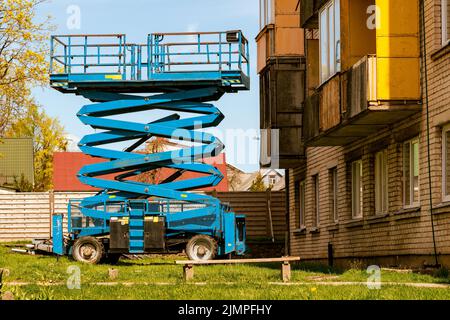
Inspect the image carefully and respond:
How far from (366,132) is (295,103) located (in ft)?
27.3

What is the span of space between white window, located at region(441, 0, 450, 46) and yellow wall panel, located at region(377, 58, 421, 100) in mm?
1139

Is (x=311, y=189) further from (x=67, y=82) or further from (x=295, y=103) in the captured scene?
(x=67, y=82)

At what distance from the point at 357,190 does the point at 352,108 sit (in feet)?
18.3

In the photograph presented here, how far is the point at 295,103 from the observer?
3334 centimetres

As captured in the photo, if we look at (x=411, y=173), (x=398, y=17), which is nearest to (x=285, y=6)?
(x=411, y=173)

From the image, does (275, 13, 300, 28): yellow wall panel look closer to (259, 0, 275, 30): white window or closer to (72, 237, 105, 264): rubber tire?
(259, 0, 275, 30): white window

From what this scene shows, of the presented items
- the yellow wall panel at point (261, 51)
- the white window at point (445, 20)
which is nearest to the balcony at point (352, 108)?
the white window at point (445, 20)

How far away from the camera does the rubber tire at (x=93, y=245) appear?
99.0ft

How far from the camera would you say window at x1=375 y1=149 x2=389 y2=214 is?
25031 millimetres

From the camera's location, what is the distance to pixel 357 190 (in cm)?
2781

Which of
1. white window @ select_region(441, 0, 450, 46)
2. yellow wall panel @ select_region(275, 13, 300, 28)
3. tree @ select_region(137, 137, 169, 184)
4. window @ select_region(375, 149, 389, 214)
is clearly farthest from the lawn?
tree @ select_region(137, 137, 169, 184)

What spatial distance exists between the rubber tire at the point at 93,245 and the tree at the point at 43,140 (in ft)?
171

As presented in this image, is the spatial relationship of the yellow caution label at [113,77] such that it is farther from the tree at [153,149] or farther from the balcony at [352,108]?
the tree at [153,149]
